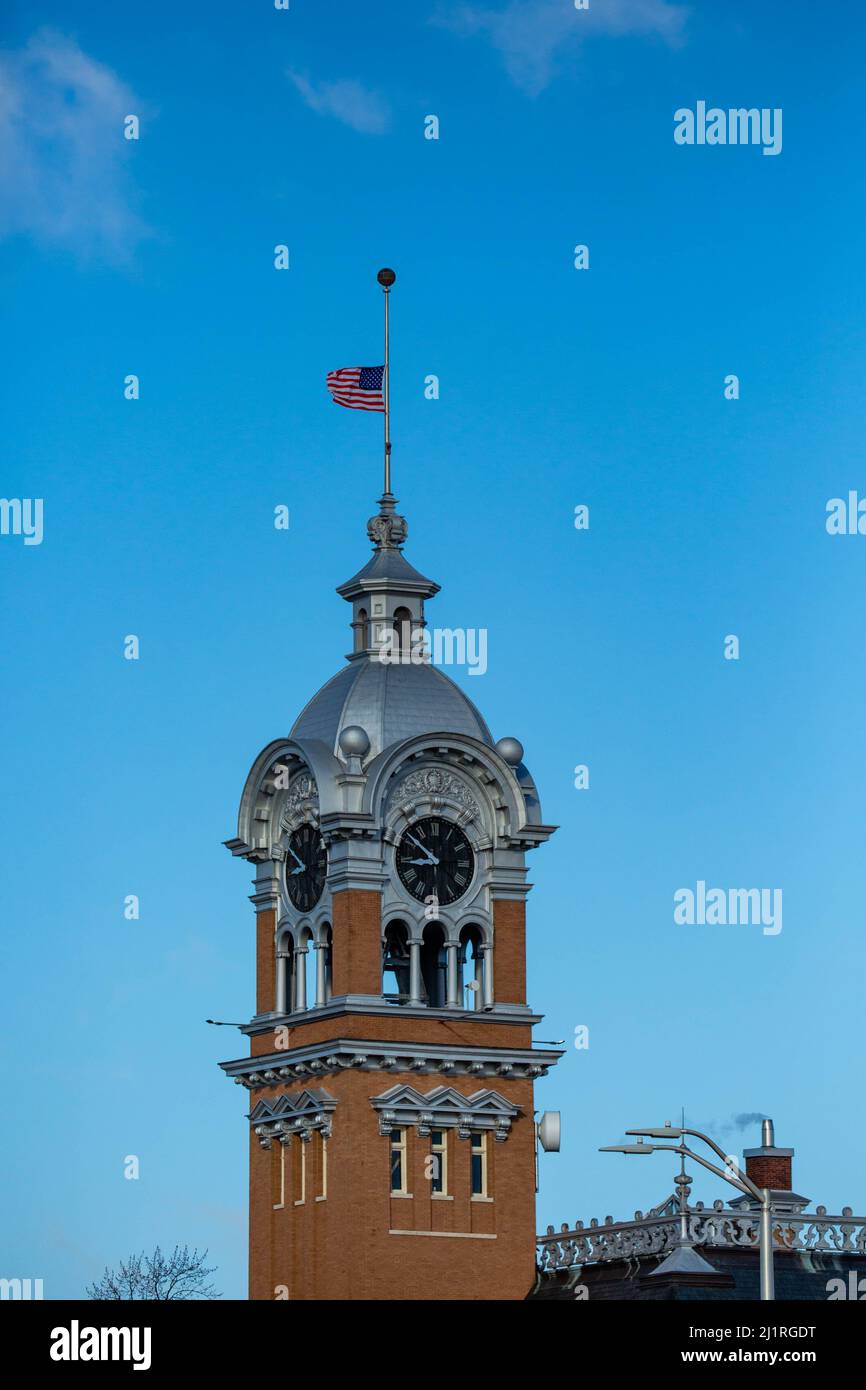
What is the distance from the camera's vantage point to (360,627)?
97188 millimetres

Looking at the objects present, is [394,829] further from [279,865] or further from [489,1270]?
[489,1270]

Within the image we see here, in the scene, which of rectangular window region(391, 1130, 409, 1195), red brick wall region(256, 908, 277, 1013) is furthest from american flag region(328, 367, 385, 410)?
rectangular window region(391, 1130, 409, 1195)

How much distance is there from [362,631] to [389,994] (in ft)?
31.9

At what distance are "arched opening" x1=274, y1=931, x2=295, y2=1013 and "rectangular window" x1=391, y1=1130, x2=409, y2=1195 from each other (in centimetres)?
548

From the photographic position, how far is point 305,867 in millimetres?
95500

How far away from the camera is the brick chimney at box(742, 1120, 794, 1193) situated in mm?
91875

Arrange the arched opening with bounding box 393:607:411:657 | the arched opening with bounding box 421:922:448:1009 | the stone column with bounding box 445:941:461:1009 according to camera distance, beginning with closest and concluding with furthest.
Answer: the stone column with bounding box 445:941:461:1009 → the arched opening with bounding box 421:922:448:1009 → the arched opening with bounding box 393:607:411:657

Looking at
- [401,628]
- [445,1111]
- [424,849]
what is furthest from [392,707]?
[445,1111]

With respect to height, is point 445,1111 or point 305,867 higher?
point 305,867

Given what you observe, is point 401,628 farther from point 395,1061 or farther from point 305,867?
point 395,1061

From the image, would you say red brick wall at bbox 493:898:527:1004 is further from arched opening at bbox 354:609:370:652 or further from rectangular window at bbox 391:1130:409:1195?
arched opening at bbox 354:609:370:652

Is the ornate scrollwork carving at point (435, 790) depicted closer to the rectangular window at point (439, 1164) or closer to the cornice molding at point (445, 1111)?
the cornice molding at point (445, 1111)
